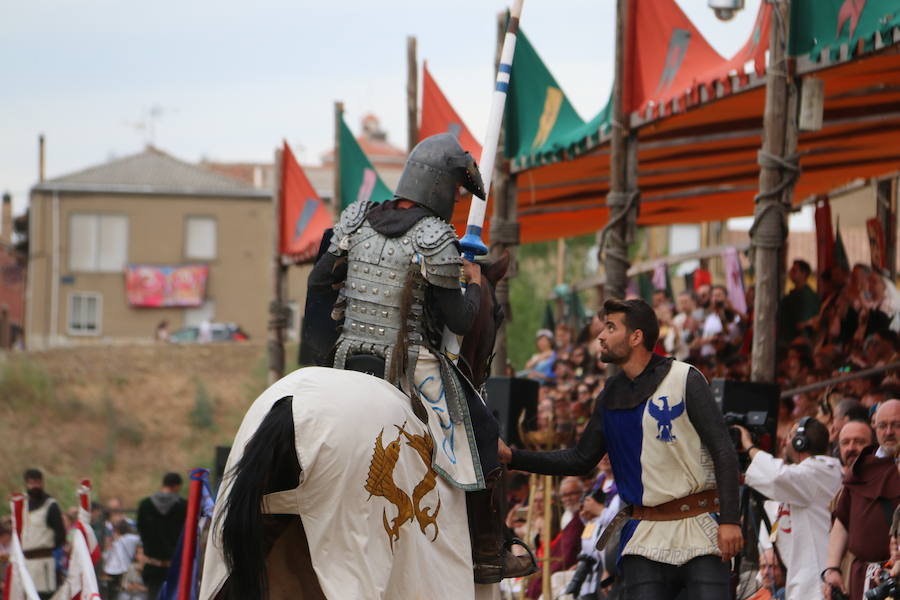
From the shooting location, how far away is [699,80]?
10.0m

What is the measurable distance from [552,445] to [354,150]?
24.4 feet

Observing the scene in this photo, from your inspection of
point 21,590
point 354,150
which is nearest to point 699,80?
point 21,590

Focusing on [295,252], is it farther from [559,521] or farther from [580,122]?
[559,521]

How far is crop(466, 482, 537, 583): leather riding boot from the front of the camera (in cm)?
598

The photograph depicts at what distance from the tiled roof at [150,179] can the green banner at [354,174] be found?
3404 cm

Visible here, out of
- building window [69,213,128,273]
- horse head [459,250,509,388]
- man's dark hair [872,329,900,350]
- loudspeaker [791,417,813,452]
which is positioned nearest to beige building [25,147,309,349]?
building window [69,213,128,273]

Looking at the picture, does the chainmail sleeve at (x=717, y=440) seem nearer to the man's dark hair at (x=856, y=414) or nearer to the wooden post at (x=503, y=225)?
the man's dark hair at (x=856, y=414)

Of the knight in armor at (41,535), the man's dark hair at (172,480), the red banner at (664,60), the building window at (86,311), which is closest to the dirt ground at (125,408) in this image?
the building window at (86,311)

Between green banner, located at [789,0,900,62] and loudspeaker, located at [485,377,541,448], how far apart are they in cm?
249

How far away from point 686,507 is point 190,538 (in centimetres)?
297

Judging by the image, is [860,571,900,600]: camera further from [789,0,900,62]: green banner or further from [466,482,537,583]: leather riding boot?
[789,0,900,62]: green banner

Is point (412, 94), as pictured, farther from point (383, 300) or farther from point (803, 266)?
point (383, 300)

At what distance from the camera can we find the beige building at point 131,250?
159 feet

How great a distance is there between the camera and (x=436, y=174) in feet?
19.5
